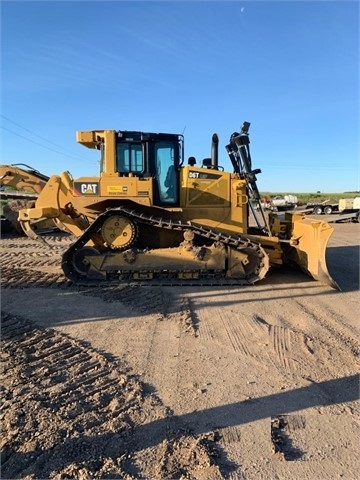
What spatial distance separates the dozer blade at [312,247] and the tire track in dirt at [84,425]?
4762 mm

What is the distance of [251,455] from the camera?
3107 mm

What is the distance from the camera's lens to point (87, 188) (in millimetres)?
9031

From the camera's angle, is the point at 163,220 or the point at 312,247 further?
the point at 163,220

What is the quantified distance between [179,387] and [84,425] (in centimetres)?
102

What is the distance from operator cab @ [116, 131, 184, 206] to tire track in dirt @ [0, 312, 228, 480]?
4.88 meters

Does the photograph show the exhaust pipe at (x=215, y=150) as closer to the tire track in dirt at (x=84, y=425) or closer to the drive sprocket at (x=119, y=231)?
the drive sprocket at (x=119, y=231)

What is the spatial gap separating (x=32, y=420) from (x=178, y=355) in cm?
183

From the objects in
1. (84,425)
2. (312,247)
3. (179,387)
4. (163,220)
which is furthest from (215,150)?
(84,425)

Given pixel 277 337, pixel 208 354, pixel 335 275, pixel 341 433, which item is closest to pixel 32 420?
pixel 208 354

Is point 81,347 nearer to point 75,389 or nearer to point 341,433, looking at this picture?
point 75,389

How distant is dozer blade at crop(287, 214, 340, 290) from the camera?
8.02m

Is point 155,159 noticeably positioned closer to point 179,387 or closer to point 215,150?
point 215,150

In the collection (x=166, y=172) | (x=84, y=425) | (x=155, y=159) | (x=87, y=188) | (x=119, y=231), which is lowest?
(x=84, y=425)

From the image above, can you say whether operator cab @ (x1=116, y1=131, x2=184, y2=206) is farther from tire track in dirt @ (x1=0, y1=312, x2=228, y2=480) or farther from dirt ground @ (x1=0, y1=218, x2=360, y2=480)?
tire track in dirt @ (x1=0, y1=312, x2=228, y2=480)
